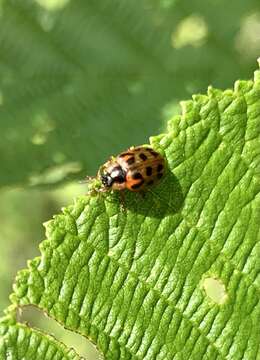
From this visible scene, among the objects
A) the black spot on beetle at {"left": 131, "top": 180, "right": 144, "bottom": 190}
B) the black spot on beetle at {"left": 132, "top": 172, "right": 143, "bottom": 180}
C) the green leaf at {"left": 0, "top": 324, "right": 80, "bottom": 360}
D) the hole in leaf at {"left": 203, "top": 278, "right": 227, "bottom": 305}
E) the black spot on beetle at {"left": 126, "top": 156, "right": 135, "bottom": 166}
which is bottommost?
the green leaf at {"left": 0, "top": 324, "right": 80, "bottom": 360}

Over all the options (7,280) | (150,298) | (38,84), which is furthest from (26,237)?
(150,298)

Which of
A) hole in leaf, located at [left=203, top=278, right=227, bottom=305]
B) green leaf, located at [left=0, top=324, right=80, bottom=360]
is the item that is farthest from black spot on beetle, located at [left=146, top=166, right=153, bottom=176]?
green leaf, located at [left=0, top=324, right=80, bottom=360]

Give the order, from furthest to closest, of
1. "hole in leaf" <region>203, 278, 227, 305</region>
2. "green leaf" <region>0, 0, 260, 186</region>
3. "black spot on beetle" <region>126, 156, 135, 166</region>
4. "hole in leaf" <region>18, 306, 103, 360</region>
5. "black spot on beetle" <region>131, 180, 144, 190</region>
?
"hole in leaf" <region>18, 306, 103, 360</region>, "green leaf" <region>0, 0, 260, 186</region>, "black spot on beetle" <region>126, 156, 135, 166</region>, "black spot on beetle" <region>131, 180, 144, 190</region>, "hole in leaf" <region>203, 278, 227, 305</region>

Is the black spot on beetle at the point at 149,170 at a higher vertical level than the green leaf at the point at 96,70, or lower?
lower

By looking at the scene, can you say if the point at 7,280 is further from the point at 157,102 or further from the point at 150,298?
the point at 150,298

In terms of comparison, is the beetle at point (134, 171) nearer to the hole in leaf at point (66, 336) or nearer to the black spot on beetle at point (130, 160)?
the black spot on beetle at point (130, 160)

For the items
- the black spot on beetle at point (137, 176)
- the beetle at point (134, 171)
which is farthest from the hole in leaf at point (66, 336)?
the black spot on beetle at point (137, 176)

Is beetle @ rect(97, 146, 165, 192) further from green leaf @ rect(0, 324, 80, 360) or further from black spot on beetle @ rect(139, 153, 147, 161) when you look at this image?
green leaf @ rect(0, 324, 80, 360)
